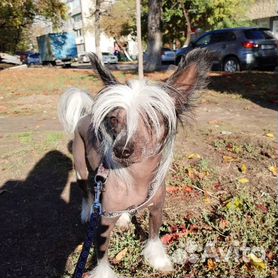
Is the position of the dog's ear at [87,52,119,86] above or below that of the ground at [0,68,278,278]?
above

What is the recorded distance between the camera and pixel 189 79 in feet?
8.14

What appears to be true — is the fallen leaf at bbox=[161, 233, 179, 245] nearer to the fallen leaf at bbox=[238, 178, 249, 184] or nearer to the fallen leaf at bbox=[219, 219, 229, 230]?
the fallen leaf at bbox=[219, 219, 229, 230]

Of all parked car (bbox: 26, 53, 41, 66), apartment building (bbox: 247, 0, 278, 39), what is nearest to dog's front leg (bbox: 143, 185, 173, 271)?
apartment building (bbox: 247, 0, 278, 39)

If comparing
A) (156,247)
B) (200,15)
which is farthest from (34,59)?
(156,247)

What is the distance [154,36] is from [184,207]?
1532 cm

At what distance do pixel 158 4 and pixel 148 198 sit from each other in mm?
16603

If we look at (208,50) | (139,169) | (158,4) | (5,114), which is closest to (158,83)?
(208,50)

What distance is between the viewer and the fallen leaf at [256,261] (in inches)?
124

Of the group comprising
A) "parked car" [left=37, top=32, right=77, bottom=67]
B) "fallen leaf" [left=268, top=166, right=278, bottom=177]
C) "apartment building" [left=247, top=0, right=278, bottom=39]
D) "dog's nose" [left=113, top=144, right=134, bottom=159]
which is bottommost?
"parked car" [left=37, top=32, right=77, bottom=67]

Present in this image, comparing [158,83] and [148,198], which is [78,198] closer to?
[148,198]

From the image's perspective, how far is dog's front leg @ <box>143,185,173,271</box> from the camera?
321cm

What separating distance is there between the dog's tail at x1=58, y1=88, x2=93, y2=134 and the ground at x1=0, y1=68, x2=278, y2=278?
1070 millimetres

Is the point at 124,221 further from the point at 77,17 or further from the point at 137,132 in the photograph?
the point at 77,17

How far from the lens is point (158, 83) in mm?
2510
